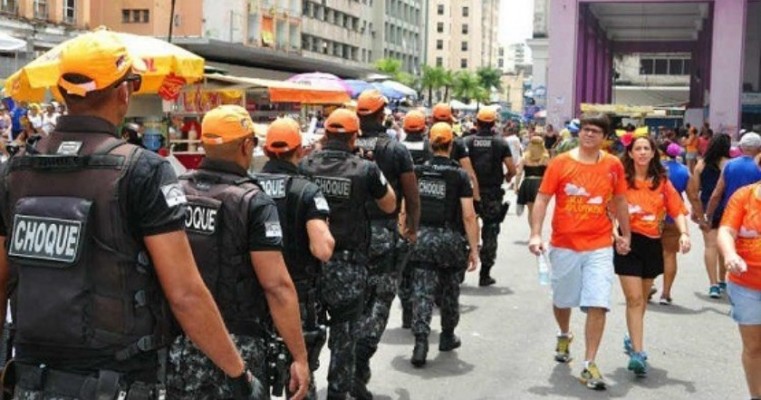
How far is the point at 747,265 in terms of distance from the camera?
18.0 feet

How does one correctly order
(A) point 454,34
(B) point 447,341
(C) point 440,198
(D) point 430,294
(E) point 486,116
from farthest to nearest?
(A) point 454,34 → (E) point 486,116 → (B) point 447,341 → (C) point 440,198 → (D) point 430,294

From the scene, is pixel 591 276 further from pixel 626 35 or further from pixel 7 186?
pixel 626 35

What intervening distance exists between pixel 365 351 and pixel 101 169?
3684 millimetres

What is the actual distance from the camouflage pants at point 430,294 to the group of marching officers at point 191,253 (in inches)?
17.5

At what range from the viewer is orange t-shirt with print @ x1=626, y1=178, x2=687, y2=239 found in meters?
7.38

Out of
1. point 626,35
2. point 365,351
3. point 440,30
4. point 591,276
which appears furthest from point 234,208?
point 440,30

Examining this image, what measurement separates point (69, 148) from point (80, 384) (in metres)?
0.71

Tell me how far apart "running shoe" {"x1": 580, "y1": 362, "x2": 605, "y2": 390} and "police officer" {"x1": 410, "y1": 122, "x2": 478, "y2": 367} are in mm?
1278

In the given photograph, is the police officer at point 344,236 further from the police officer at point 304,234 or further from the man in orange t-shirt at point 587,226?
the man in orange t-shirt at point 587,226

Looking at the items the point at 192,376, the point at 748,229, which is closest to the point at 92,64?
the point at 192,376

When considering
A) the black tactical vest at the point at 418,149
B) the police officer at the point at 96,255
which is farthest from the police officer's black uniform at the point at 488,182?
the police officer at the point at 96,255

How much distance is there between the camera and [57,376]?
282 centimetres

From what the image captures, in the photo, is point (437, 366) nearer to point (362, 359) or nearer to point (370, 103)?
point (362, 359)

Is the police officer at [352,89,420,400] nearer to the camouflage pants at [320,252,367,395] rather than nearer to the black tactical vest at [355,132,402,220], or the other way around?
the black tactical vest at [355,132,402,220]
